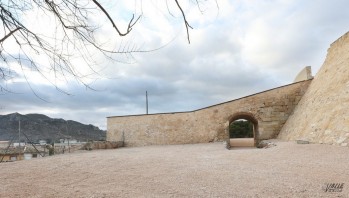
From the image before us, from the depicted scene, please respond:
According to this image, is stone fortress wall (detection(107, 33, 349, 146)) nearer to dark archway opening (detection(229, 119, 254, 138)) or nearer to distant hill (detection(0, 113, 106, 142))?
dark archway opening (detection(229, 119, 254, 138))

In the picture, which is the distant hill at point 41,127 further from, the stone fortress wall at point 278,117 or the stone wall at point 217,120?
the stone fortress wall at point 278,117

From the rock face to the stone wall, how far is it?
74cm

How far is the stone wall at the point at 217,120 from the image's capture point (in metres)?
14.8

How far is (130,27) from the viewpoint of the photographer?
2.47m

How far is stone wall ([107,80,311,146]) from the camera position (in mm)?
14781

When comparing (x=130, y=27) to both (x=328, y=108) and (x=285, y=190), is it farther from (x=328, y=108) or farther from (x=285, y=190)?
(x=328, y=108)

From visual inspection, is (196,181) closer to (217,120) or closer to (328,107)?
(328,107)

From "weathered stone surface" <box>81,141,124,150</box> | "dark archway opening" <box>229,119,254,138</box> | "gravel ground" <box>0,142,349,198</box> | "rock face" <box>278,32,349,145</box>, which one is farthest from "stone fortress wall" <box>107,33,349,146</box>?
"dark archway opening" <box>229,119,254,138</box>

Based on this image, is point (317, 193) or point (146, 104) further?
point (146, 104)

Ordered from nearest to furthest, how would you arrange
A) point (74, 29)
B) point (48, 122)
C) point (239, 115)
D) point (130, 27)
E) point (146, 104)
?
1. point (130, 27)
2. point (74, 29)
3. point (239, 115)
4. point (146, 104)
5. point (48, 122)

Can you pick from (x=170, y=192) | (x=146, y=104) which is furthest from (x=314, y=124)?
(x=146, y=104)

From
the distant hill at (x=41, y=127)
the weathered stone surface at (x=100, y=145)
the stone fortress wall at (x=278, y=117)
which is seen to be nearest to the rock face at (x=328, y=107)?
the stone fortress wall at (x=278, y=117)

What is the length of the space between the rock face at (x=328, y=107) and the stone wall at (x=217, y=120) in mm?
736

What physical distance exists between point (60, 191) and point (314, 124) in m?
9.16
